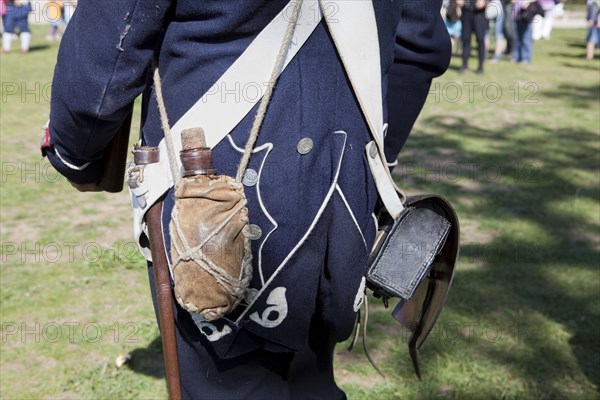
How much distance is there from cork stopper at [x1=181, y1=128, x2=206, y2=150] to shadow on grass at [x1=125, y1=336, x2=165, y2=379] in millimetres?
2007

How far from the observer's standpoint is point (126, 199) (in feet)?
18.8

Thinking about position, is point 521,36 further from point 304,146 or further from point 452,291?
point 304,146

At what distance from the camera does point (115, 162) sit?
77.5 inches

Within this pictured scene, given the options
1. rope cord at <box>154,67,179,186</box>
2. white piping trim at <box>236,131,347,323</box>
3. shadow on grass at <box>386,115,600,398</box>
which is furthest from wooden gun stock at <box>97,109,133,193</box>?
shadow on grass at <box>386,115,600,398</box>

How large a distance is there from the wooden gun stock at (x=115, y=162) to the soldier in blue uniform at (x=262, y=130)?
0.11 m

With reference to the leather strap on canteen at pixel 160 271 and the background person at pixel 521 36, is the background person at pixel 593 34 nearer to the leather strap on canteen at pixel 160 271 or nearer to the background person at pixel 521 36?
the background person at pixel 521 36

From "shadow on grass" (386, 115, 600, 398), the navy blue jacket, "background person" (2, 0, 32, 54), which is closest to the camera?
the navy blue jacket

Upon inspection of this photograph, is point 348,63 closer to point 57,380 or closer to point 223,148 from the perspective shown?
point 223,148

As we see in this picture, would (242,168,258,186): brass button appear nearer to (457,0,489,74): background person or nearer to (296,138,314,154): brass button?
(296,138,314,154): brass button

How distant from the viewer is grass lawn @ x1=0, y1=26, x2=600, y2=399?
3324 mm

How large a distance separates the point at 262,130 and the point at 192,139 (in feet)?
0.50

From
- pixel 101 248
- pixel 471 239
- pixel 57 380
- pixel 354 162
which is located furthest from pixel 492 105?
pixel 354 162

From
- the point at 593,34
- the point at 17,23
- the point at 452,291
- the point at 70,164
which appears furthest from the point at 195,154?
the point at 593,34

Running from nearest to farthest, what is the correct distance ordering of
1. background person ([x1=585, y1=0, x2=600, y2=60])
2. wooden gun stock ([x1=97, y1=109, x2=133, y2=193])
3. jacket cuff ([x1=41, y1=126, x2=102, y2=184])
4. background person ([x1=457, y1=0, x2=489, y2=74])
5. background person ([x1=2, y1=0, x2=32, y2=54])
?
jacket cuff ([x1=41, y1=126, x2=102, y2=184]) < wooden gun stock ([x1=97, y1=109, x2=133, y2=193]) < background person ([x1=457, y1=0, x2=489, y2=74]) < background person ([x1=2, y1=0, x2=32, y2=54]) < background person ([x1=585, y1=0, x2=600, y2=60])
